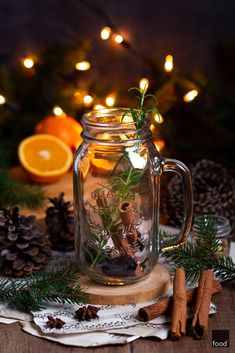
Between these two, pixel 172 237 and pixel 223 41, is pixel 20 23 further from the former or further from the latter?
pixel 172 237

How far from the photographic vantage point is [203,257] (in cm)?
132

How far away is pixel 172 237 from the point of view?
55.8 inches

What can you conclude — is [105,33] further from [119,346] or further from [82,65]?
[119,346]

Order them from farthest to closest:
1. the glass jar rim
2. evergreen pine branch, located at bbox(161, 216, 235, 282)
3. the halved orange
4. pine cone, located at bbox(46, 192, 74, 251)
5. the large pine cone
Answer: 1. the halved orange
2. the large pine cone
3. pine cone, located at bbox(46, 192, 74, 251)
4. evergreen pine branch, located at bbox(161, 216, 235, 282)
5. the glass jar rim

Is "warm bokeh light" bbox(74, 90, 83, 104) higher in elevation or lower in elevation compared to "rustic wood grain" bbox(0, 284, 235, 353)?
higher

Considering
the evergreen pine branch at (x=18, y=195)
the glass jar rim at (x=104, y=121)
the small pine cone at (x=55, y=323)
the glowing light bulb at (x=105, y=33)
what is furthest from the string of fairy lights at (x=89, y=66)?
the small pine cone at (x=55, y=323)

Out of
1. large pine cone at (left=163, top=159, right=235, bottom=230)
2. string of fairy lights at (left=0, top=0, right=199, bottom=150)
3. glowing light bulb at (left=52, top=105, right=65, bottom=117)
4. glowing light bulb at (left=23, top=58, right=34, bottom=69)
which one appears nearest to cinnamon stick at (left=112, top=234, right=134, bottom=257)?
large pine cone at (left=163, top=159, right=235, bottom=230)

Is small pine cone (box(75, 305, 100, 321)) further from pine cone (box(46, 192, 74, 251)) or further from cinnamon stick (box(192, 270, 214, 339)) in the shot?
pine cone (box(46, 192, 74, 251))

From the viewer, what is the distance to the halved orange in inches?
73.7

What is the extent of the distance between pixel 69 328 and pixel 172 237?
374 mm

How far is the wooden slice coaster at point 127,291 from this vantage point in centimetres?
120

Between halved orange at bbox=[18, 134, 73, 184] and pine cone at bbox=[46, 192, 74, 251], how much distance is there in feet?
1.35

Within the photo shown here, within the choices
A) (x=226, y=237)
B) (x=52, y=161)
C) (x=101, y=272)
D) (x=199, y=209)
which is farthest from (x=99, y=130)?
(x=52, y=161)

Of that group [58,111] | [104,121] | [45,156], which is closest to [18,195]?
[45,156]
